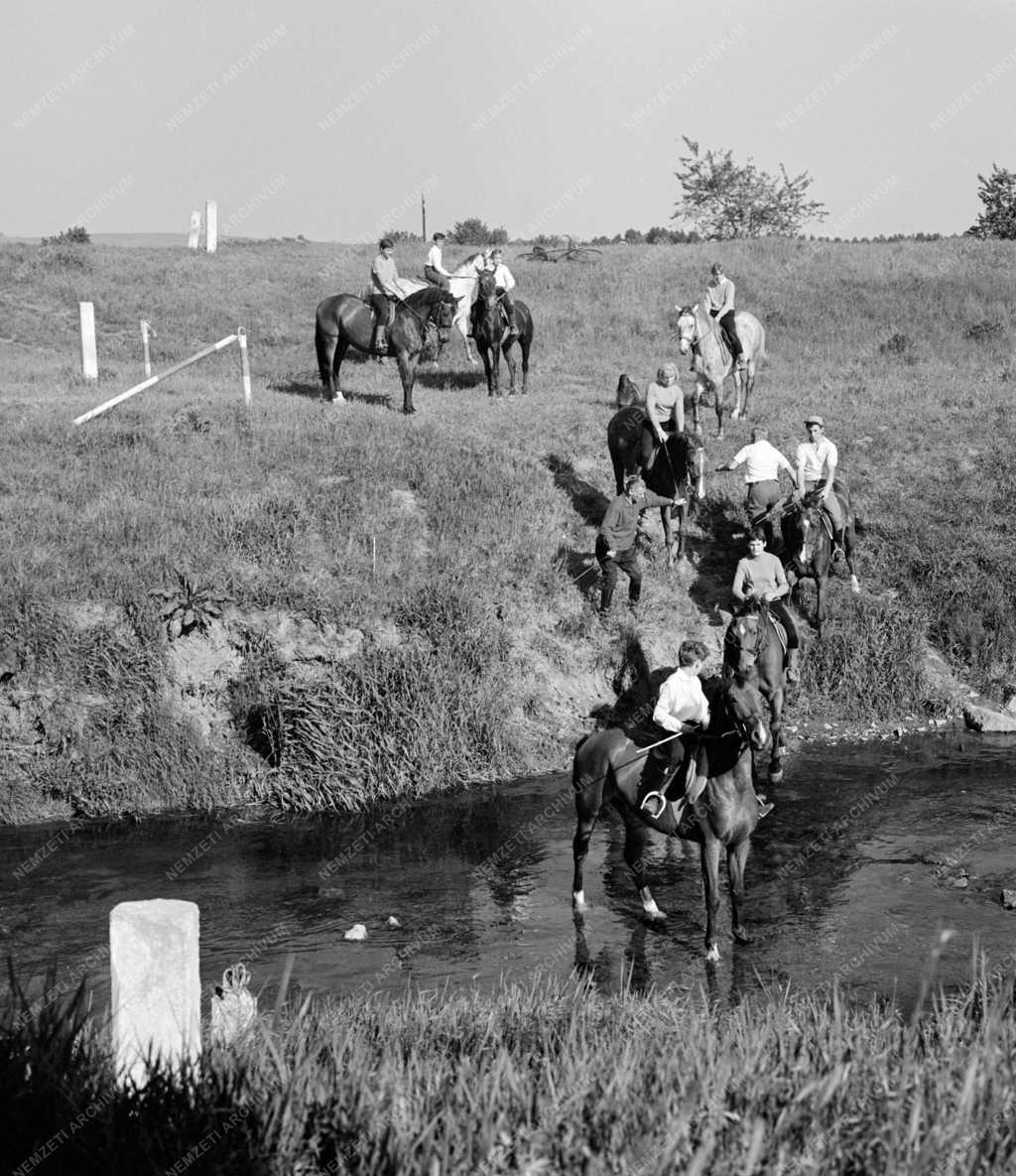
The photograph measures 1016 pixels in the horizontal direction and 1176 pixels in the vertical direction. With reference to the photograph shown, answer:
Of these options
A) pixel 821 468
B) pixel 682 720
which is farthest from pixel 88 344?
pixel 682 720

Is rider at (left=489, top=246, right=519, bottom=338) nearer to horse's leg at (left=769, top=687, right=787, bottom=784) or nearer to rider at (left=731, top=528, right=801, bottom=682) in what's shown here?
rider at (left=731, top=528, right=801, bottom=682)

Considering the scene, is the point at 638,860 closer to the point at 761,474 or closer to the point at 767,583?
the point at 767,583

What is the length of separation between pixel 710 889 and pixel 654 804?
0.91 m

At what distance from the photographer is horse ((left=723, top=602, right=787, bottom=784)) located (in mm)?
14922

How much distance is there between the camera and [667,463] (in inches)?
770

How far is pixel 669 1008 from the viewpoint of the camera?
26.1ft

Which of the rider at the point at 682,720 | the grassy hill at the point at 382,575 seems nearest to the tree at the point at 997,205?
the grassy hill at the point at 382,575

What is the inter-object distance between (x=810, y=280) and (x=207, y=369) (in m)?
17.6

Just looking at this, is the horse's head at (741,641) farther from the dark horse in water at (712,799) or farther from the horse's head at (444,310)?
the horse's head at (444,310)

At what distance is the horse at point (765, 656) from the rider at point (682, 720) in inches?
101

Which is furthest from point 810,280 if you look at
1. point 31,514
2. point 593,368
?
point 31,514

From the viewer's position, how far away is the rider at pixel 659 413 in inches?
757

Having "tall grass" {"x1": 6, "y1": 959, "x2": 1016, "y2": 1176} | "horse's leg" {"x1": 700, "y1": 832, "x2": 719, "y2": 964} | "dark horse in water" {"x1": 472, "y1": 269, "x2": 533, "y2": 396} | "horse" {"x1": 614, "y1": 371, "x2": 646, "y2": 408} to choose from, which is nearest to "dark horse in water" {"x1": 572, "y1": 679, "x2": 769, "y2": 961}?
"horse's leg" {"x1": 700, "y1": 832, "x2": 719, "y2": 964}

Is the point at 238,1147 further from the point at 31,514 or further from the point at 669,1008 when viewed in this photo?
the point at 31,514
